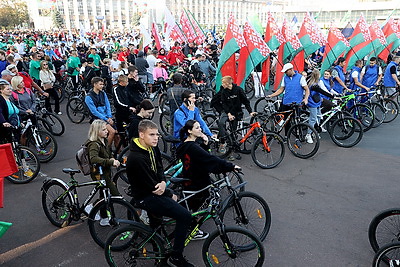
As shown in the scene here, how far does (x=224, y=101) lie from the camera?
692 cm

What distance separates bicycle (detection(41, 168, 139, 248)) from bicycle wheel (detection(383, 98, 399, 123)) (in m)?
8.51

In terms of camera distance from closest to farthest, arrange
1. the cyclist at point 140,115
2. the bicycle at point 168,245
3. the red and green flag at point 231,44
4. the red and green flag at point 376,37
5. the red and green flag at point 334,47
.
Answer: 1. the bicycle at point 168,245
2. the cyclist at point 140,115
3. the red and green flag at point 231,44
4. the red and green flag at point 334,47
5. the red and green flag at point 376,37

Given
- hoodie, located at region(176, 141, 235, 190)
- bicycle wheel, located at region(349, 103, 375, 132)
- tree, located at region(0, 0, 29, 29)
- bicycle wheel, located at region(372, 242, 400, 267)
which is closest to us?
bicycle wheel, located at region(372, 242, 400, 267)

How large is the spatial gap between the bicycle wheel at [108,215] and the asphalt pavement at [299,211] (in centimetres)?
21

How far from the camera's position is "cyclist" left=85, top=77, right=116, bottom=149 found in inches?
255

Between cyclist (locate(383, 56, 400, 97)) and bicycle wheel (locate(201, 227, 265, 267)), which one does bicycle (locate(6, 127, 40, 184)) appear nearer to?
bicycle wheel (locate(201, 227, 265, 267))

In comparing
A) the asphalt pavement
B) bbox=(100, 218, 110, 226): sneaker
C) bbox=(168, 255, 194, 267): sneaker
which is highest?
bbox=(100, 218, 110, 226): sneaker

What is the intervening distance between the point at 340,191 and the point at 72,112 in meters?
8.19

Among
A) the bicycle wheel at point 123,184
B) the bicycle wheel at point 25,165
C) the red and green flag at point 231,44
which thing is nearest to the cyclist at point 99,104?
the bicycle wheel at point 123,184

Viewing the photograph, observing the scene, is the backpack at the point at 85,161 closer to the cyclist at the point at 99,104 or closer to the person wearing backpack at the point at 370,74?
the cyclist at the point at 99,104

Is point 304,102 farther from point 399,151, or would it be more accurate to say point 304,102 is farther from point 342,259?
point 342,259

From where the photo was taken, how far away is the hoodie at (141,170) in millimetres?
3264

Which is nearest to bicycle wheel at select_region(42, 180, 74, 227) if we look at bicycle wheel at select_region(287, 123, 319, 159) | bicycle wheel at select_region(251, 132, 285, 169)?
bicycle wheel at select_region(251, 132, 285, 169)

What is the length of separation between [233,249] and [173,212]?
0.77 metres
